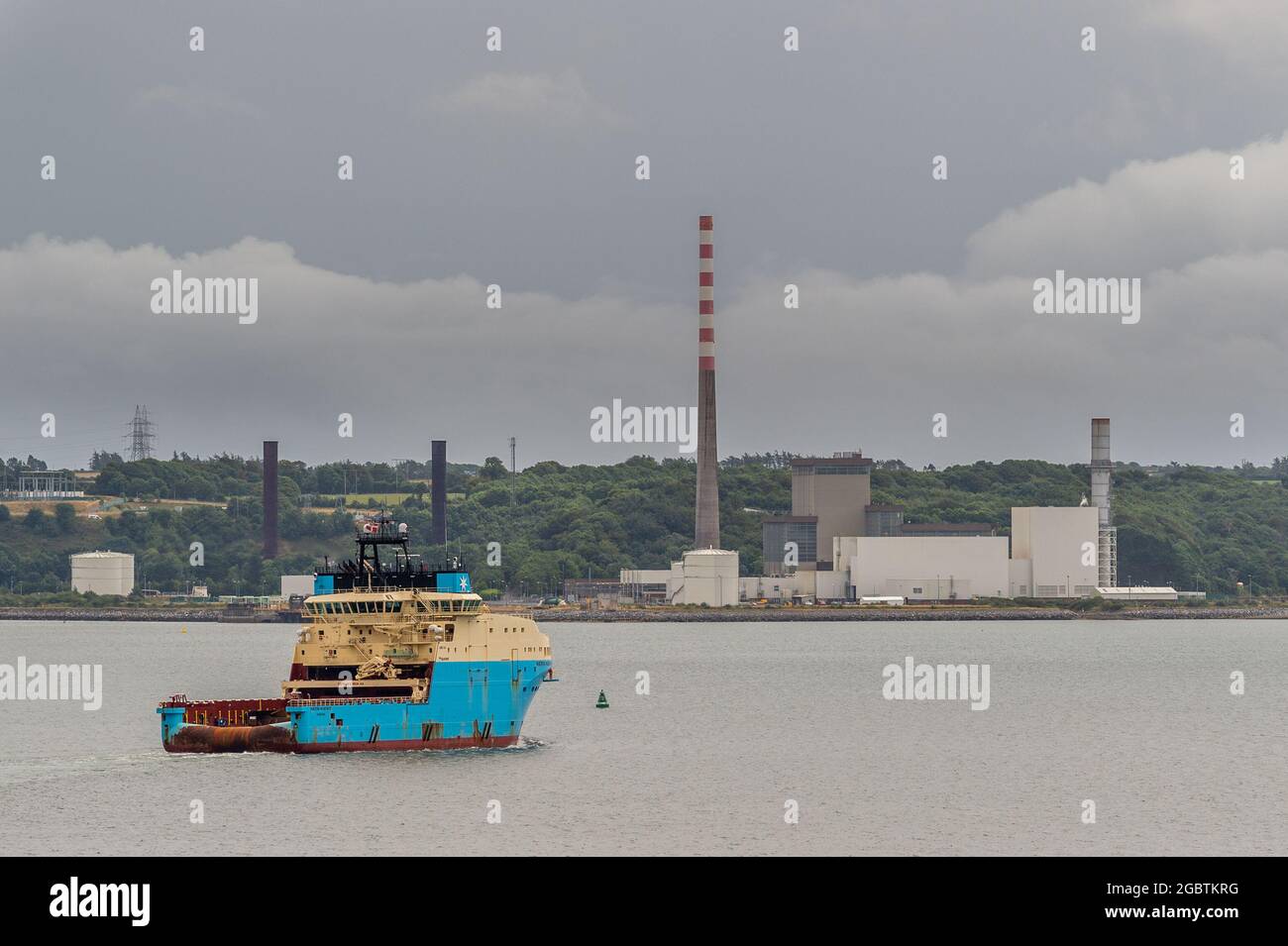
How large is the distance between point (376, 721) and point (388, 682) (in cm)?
144

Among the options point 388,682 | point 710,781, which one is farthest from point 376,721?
point 710,781

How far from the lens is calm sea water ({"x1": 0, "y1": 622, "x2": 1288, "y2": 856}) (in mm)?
49625

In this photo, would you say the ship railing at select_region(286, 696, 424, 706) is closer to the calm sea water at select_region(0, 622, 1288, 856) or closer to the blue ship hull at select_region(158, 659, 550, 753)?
the blue ship hull at select_region(158, 659, 550, 753)

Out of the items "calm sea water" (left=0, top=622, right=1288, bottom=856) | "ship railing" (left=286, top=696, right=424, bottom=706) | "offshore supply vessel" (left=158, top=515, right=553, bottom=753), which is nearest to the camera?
"calm sea water" (left=0, top=622, right=1288, bottom=856)

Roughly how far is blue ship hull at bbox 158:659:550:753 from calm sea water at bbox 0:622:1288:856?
0.73m

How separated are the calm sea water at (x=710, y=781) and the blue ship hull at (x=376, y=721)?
73cm

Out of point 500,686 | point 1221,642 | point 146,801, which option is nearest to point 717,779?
point 500,686

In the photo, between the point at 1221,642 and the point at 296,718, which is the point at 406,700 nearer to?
the point at 296,718

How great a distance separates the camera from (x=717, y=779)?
206ft

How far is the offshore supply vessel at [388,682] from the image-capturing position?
6328cm

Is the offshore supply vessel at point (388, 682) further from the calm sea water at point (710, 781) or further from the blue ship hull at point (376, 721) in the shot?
the calm sea water at point (710, 781)

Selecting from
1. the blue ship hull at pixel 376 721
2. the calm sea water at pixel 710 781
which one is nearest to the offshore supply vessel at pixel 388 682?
the blue ship hull at pixel 376 721

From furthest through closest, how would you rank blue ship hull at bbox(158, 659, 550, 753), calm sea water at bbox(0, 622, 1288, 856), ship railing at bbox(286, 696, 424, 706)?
blue ship hull at bbox(158, 659, 550, 753)
ship railing at bbox(286, 696, 424, 706)
calm sea water at bbox(0, 622, 1288, 856)

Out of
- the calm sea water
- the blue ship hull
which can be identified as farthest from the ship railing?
the calm sea water
